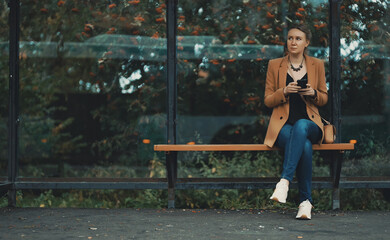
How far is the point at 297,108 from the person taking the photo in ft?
16.4

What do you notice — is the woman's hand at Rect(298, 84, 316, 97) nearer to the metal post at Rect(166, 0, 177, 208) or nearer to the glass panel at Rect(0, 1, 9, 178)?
the metal post at Rect(166, 0, 177, 208)

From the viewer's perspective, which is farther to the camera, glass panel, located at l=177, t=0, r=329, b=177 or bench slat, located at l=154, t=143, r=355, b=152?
glass panel, located at l=177, t=0, r=329, b=177

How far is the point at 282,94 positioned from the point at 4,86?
314cm

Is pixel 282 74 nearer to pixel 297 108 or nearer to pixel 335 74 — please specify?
pixel 297 108

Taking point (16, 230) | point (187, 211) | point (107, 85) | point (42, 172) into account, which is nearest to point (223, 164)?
point (187, 211)

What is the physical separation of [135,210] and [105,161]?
43.3 inches

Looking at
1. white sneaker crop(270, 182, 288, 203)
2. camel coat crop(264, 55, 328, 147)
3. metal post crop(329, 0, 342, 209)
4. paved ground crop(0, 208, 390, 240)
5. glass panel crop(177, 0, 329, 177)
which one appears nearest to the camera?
paved ground crop(0, 208, 390, 240)

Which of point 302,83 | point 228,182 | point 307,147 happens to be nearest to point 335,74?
point 302,83

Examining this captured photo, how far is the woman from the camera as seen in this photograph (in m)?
4.64

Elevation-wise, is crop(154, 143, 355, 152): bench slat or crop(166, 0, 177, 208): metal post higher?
crop(166, 0, 177, 208): metal post

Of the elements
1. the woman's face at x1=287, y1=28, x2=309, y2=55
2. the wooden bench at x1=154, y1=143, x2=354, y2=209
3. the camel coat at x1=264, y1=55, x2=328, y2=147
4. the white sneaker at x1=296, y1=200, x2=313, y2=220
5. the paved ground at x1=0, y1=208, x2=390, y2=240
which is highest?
the woman's face at x1=287, y1=28, x2=309, y2=55

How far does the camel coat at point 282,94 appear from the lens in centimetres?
495

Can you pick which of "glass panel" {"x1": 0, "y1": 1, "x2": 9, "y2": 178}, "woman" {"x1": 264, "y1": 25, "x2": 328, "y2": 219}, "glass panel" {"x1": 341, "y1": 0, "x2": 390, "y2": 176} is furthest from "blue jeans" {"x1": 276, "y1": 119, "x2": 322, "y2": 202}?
"glass panel" {"x1": 0, "y1": 1, "x2": 9, "y2": 178}

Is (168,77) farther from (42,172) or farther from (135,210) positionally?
(42,172)
